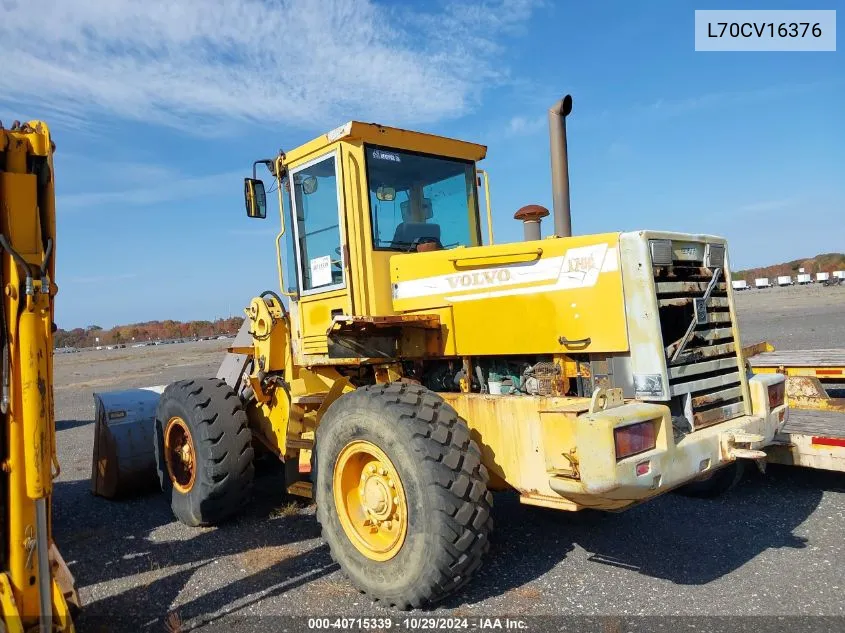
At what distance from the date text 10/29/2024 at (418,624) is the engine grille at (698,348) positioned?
159 cm

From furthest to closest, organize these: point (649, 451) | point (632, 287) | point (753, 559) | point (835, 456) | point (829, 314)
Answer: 1. point (829, 314)
2. point (835, 456)
3. point (753, 559)
4. point (632, 287)
5. point (649, 451)

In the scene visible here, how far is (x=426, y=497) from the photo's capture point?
3561 mm

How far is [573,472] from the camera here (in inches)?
134

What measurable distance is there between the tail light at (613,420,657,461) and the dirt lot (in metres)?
0.94

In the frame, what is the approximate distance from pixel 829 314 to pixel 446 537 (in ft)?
85.2

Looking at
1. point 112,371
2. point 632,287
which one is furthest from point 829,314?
point 112,371

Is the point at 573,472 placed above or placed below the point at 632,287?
below

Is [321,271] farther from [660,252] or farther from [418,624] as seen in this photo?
[418,624]

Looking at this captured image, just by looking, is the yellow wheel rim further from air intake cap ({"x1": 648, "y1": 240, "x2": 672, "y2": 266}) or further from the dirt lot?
air intake cap ({"x1": 648, "y1": 240, "x2": 672, "y2": 266})

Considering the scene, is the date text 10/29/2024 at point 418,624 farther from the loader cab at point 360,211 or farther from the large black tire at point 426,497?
the loader cab at point 360,211

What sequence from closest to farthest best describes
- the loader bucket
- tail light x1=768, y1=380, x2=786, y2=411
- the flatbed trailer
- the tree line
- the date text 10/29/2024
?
the date text 10/29/2024
tail light x1=768, y1=380, x2=786, y2=411
the flatbed trailer
the loader bucket
the tree line

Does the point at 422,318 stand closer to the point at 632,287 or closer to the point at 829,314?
the point at 632,287

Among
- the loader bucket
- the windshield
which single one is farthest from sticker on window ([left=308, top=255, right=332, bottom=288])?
the loader bucket

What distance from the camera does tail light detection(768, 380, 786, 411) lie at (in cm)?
435
